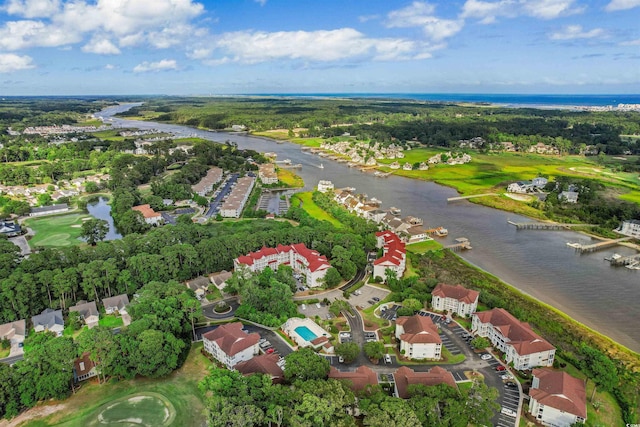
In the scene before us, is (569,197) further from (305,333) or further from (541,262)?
(305,333)

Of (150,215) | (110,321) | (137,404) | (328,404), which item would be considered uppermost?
(328,404)

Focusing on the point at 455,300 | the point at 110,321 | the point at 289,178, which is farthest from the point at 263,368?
the point at 289,178

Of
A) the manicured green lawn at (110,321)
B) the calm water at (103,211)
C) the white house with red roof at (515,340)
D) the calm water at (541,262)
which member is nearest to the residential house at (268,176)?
the calm water at (541,262)

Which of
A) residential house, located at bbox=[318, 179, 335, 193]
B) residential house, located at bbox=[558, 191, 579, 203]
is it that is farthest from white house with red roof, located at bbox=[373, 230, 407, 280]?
residential house, located at bbox=[558, 191, 579, 203]

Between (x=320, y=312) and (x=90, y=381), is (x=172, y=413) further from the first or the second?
(x=320, y=312)

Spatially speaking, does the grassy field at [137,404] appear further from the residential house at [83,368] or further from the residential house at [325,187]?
the residential house at [325,187]

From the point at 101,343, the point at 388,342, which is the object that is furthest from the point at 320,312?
the point at 101,343

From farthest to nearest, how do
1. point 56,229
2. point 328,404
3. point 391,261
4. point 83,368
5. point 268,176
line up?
point 268,176
point 56,229
point 391,261
point 83,368
point 328,404
